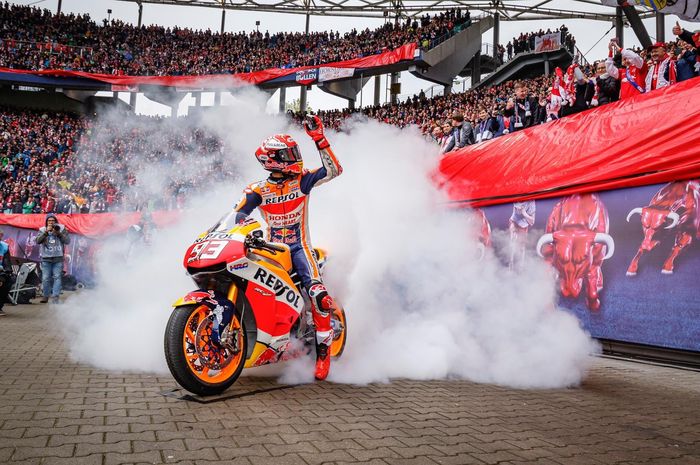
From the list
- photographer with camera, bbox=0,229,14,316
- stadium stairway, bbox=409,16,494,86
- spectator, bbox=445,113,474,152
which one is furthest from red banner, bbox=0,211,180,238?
stadium stairway, bbox=409,16,494,86

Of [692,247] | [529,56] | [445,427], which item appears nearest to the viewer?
[445,427]

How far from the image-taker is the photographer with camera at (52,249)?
11414 mm

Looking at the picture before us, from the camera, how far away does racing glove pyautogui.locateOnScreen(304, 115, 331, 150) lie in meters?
5.49

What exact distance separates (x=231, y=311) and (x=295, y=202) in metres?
1.59

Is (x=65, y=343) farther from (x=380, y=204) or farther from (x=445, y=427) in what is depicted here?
(x=445, y=427)

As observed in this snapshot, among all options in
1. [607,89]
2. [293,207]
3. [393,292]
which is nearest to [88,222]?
[393,292]

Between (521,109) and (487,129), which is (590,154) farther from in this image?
(487,129)

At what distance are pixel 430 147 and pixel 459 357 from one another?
463 centimetres

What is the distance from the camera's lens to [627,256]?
21.2 ft

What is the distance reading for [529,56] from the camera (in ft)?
104

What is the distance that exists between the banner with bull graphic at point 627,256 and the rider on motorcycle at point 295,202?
3479 millimetres

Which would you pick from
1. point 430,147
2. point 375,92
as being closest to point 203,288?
point 430,147

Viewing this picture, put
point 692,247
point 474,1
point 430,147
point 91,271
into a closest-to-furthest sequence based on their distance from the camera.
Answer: point 692,247 < point 430,147 < point 91,271 < point 474,1

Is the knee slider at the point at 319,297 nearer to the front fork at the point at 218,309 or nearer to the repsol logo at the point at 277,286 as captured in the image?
the repsol logo at the point at 277,286
